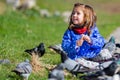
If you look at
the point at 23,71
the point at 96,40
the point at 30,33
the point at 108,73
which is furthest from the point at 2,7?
the point at 108,73

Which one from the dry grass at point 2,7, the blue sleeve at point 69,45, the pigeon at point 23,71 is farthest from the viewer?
the dry grass at point 2,7

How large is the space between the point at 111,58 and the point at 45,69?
1.12 metres

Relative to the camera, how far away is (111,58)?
865cm

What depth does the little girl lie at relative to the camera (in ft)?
28.3

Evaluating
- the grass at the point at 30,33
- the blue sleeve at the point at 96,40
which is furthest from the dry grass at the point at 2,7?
the blue sleeve at the point at 96,40

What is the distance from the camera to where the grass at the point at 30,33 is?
29.7ft

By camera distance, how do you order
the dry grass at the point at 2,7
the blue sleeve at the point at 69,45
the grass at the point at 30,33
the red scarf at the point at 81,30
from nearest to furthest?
the blue sleeve at the point at 69,45 → the red scarf at the point at 81,30 → the grass at the point at 30,33 → the dry grass at the point at 2,7

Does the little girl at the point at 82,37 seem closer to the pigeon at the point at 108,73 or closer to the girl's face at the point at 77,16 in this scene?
the girl's face at the point at 77,16

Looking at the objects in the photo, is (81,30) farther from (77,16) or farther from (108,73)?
(108,73)

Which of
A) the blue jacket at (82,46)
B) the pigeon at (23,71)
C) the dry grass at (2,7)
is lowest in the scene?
the pigeon at (23,71)

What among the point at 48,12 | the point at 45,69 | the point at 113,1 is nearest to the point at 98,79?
the point at 45,69

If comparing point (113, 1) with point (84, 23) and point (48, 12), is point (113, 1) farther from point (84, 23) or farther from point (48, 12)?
point (84, 23)

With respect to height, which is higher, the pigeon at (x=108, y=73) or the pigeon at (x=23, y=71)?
the pigeon at (x=23, y=71)

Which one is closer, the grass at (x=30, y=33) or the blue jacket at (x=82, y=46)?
the blue jacket at (x=82, y=46)
